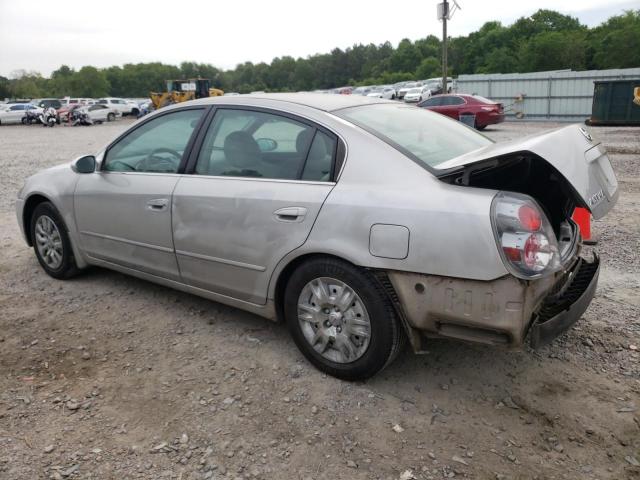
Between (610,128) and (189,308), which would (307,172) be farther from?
(610,128)

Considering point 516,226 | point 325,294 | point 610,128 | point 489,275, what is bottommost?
point 610,128

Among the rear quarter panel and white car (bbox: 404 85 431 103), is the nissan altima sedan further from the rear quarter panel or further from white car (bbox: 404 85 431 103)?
white car (bbox: 404 85 431 103)

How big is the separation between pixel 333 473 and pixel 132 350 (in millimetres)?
1725

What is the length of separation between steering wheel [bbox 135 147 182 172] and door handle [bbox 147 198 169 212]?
22 centimetres

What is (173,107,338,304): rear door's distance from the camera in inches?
120

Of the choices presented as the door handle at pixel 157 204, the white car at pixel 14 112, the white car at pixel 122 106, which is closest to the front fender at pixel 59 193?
the door handle at pixel 157 204

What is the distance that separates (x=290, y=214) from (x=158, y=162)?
1.34 m

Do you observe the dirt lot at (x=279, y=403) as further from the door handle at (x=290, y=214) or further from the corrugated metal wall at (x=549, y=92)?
the corrugated metal wall at (x=549, y=92)

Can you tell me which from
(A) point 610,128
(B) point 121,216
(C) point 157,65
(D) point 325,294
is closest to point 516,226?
(D) point 325,294

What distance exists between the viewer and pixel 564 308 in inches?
108

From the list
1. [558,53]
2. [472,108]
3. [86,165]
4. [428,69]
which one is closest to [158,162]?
[86,165]

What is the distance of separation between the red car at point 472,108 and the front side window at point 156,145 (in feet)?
56.0

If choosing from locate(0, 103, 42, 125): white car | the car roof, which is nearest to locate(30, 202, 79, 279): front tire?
the car roof

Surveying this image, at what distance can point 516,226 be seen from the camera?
2.45 meters
